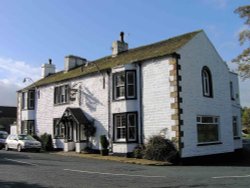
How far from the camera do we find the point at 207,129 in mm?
23984

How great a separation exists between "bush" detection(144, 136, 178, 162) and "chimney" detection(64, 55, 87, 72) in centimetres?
1500

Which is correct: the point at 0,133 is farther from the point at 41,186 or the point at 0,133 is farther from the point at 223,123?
the point at 41,186

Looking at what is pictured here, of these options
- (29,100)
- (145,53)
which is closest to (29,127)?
(29,100)

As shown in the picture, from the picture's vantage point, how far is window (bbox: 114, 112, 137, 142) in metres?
23.8

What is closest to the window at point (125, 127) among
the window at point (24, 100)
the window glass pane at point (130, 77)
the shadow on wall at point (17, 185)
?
the window glass pane at point (130, 77)

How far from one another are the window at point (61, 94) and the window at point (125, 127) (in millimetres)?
7128

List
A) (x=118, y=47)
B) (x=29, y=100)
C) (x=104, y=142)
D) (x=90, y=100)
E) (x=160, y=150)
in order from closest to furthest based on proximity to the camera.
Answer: (x=160, y=150)
(x=104, y=142)
(x=90, y=100)
(x=118, y=47)
(x=29, y=100)

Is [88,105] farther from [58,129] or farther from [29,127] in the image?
[29,127]

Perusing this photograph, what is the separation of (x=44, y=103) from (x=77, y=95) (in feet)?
17.4

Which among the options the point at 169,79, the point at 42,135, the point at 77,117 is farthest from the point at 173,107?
the point at 42,135

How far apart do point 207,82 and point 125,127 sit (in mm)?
6540

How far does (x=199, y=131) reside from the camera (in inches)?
910

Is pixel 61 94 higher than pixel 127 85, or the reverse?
pixel 61 94

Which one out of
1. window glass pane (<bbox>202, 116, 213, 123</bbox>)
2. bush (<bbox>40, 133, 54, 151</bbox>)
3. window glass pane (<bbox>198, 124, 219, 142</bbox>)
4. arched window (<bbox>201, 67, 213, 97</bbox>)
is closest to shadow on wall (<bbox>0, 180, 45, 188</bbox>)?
window glass pane (<bbox>198, 124, 219, 142</bbox>)
